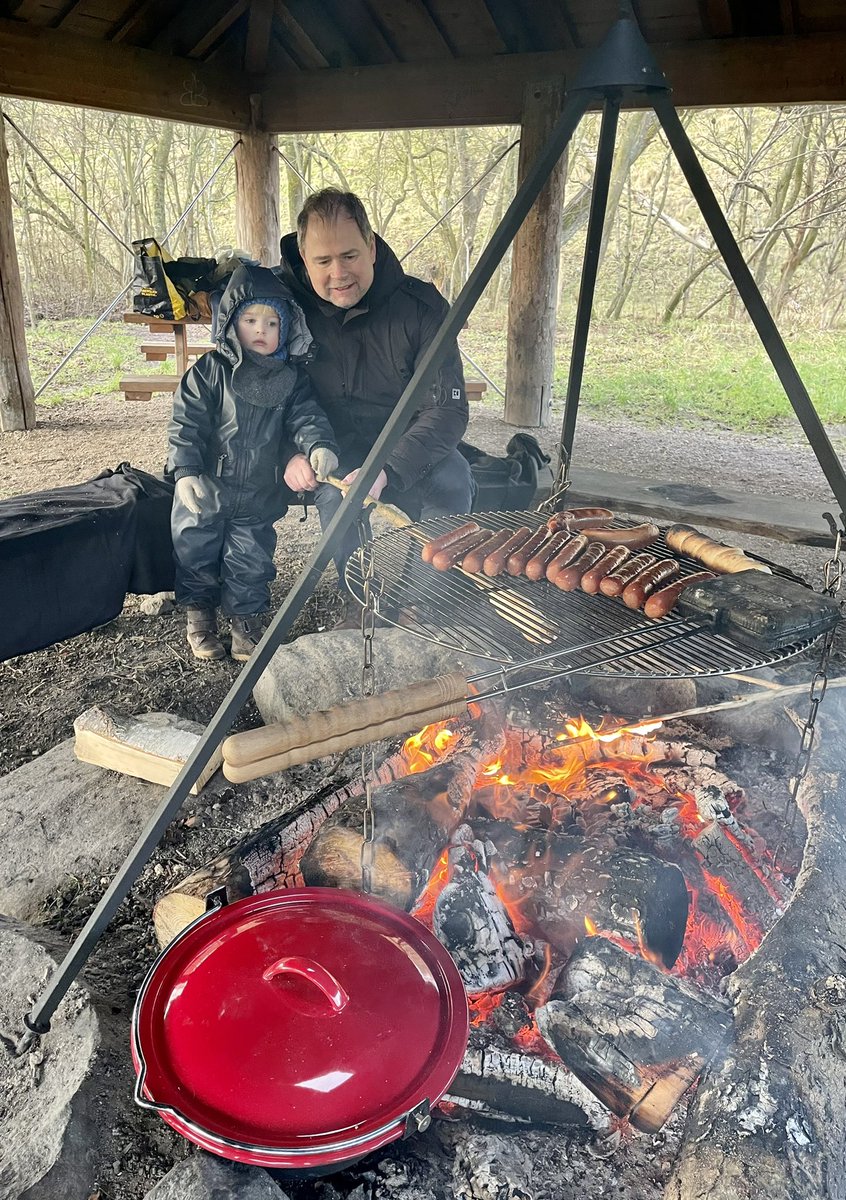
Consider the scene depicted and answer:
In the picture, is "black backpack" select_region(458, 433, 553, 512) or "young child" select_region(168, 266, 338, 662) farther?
"black backpack" select_region(458, 433, 553, 512)

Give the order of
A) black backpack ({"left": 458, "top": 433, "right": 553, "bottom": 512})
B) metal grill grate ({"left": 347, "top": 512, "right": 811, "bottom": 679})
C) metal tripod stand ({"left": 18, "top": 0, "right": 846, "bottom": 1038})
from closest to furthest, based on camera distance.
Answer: metal tripod stand ({"left": 18, "top": 0, "right": 846, "bottom": 1038}) < metal grill grate ({"left": 347, "top": 512, "right": 811, "bottom": 679}) < black backpack ({"left": 458, "top": 433, "right": 553, "bottom": 512})

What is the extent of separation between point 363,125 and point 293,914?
25.8 ft

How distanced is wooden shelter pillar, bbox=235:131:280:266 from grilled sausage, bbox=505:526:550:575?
6645 millimetres

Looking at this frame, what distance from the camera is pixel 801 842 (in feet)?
8.30

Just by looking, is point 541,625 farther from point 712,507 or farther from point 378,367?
point 712,507

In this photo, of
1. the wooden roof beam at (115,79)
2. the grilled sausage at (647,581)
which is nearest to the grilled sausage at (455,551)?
the grilled sausage at (647,581)

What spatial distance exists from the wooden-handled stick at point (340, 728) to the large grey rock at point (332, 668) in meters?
1.46

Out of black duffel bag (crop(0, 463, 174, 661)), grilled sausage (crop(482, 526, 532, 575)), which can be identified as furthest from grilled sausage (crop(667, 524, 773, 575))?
black duffel bag (crop(0, 463, 174, 661))

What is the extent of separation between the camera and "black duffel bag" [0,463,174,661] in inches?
145

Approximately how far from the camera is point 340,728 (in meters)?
1.69

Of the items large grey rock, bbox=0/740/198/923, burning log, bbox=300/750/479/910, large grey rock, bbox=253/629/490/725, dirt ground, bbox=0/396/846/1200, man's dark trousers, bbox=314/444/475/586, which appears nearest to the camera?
dirt ground, bbox=0/396/846/1200

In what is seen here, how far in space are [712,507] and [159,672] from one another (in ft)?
11.9

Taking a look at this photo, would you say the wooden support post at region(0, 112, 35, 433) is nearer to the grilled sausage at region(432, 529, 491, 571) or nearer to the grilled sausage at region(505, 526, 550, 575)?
the grilled sausage at region(432, 529, 491, 571)

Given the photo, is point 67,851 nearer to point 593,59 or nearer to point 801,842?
point 801,842
